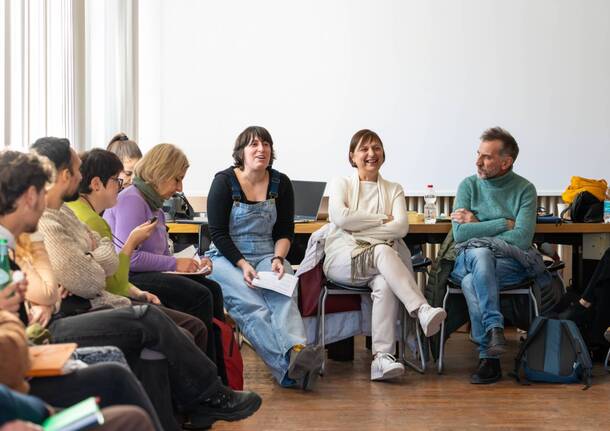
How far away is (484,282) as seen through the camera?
14.8 feet

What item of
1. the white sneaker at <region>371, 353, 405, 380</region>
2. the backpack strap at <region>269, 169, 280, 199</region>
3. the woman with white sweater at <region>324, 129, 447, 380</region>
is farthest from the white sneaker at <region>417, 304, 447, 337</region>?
the backpack strap at <region>269, 169, 280, 199</region>

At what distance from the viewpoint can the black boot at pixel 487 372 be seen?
4.40m

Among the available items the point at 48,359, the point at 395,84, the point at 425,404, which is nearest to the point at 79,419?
the point at 48,359

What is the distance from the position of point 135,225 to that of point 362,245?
1.39 m

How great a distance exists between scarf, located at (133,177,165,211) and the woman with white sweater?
1.16 meters

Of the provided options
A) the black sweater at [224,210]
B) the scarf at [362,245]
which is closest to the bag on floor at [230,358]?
the black sweater at [224,210]

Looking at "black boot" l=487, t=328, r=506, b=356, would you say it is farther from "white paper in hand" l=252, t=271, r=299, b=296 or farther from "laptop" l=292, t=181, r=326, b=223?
"laptop" l=292, t=181, r=326, b=223

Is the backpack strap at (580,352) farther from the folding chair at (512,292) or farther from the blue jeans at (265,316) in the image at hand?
the blue jeans at (265,316)

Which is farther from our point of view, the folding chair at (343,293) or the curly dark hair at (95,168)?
the folding chair at (343,293)

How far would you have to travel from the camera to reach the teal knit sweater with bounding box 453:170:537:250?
184 inches

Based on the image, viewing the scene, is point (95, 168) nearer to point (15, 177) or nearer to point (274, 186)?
point (15, 177)

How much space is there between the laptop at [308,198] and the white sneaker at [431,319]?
1097 millimetres

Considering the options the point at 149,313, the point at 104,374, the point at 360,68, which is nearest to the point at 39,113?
the point at 149,313

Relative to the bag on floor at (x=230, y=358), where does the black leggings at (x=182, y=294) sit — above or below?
above
